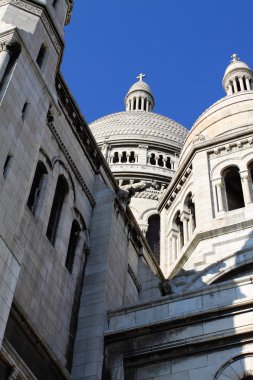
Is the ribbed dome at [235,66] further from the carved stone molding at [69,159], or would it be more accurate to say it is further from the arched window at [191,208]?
the carved stone molding at [69,159]

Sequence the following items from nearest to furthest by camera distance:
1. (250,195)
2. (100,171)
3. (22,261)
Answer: (22,261), (100,171), (250,195)

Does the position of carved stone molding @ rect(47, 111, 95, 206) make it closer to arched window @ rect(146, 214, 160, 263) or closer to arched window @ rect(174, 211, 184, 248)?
arched window @ rect(174, 211, 184, 248)

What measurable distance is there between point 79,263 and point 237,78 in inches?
947

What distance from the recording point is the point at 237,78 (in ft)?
129

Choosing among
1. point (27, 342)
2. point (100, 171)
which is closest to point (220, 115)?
point (100, 171)

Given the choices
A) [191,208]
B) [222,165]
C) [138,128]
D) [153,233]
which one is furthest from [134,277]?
[138,128]

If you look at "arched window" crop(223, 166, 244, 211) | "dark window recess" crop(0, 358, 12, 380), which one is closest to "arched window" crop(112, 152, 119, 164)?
"arched window" crop(223, 166, 244, 211)

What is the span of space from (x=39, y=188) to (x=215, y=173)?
475 inches

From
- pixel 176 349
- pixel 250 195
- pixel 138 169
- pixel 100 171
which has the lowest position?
pixel 176 349

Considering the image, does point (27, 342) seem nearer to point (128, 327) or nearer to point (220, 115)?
point (128, 327)

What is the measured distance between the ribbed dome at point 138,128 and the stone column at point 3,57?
32.5 meters

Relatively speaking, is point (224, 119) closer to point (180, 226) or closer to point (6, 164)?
point (180, 226)

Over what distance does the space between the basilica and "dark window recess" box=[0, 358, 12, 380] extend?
1.5 inches

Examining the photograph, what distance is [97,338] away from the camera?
54.1 feet
